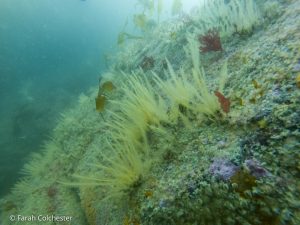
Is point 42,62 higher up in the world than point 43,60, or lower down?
lower down

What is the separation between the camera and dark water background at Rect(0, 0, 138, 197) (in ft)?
42.5

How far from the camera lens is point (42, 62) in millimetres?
34188

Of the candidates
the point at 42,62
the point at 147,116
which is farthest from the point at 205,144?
the point at 42,62

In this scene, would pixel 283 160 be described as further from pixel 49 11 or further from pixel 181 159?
pixel 49 11

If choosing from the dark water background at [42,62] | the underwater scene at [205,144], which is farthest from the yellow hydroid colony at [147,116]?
the dark water background at [42,62]

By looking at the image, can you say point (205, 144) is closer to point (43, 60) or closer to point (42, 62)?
point (42, 62)

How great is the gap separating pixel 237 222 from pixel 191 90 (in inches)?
54.9

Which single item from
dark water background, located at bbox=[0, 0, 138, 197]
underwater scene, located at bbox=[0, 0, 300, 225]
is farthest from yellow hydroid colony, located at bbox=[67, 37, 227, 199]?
dark water background, located at bbox=[0, 0, 138, 197]

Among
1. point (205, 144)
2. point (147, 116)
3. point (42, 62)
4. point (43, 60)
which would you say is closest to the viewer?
point (205, 144)

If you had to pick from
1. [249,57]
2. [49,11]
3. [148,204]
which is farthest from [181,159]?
[49,11]

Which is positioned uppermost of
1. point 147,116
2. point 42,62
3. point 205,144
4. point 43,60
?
point 43,60

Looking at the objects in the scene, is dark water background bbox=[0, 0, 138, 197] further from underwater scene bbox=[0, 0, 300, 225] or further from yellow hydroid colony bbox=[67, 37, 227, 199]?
yellow hydroid colony bbox=[67, 37, 227, 199]

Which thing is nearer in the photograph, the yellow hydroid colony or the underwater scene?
the underwater scene

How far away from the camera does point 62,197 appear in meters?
4.84
